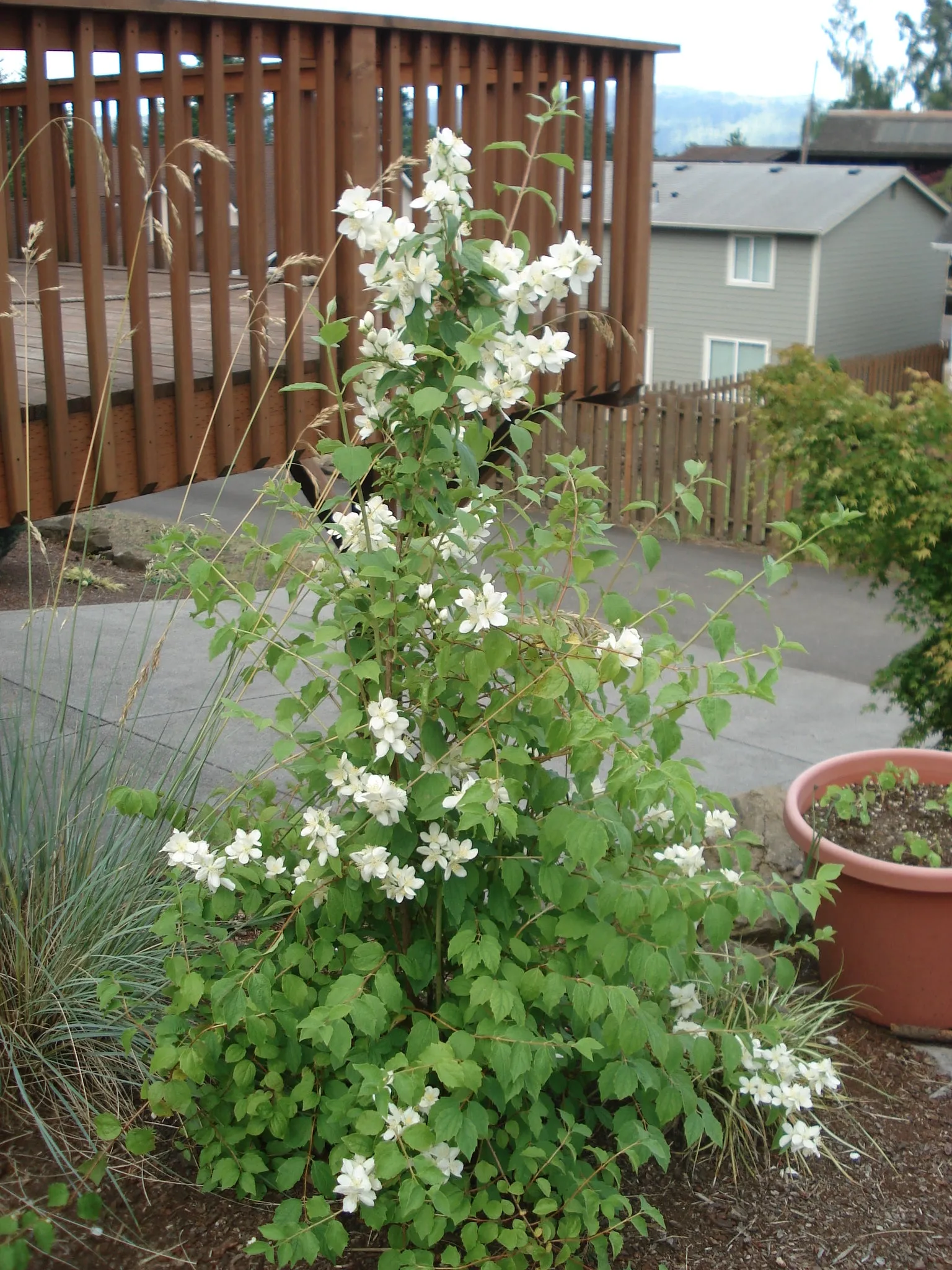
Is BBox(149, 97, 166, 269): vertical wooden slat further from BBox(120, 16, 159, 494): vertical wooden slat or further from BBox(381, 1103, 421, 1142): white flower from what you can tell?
BBox(381, 1103, 421, 1142): white flower

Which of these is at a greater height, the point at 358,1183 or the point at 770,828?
the point at 358,1183

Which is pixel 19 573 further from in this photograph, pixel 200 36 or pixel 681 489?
pixel 681 489

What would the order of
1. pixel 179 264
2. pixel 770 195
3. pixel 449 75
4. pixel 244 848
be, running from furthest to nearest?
pixel 770 195, pixel 449 75, pixel 179 264, pixel 244 848

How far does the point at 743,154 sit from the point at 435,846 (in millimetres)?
48127

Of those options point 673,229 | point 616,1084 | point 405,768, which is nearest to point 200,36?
point 405,768

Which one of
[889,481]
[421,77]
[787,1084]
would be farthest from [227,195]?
[787,1084]

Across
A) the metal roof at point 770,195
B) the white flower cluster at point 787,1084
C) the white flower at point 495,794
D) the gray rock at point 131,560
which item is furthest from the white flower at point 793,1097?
the metal roof at point 770,195

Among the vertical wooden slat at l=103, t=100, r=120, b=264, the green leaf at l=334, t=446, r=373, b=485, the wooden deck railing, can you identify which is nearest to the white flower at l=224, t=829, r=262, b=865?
the green leaf at l=334, t=446, r=373, b=485

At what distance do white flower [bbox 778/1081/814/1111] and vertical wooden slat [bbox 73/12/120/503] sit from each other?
2.19 metres

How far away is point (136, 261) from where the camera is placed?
3375mm

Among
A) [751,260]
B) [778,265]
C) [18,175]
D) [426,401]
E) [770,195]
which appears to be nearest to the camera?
[426,401]

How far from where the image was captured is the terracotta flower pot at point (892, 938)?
3.43 m

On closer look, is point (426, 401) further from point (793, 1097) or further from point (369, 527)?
point (793, 1097)

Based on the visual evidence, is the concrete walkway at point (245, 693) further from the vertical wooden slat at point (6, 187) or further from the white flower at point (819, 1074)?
the white flower at point (819, 1074)
